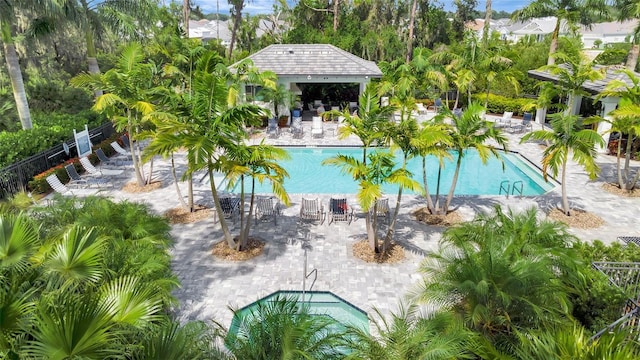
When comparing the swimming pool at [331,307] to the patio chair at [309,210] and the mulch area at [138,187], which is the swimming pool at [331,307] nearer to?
the patio chair at [309,210]

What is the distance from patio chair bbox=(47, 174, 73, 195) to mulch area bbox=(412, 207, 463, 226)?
42.1ft

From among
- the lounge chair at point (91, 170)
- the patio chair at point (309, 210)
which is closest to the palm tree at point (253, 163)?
the patio chair at point (309, 210)

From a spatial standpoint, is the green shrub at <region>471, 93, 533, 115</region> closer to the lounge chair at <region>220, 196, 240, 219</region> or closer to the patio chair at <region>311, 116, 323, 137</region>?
the patio chair at <region>311, 116, 323, 137</region>

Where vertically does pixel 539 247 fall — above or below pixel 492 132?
below

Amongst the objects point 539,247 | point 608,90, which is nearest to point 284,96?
point 608,90

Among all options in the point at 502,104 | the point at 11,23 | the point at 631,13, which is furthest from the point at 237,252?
the point at 502,104

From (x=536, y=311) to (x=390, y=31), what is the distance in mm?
38207

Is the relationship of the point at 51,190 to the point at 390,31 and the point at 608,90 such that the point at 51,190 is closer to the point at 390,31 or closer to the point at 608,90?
the point at 608,90

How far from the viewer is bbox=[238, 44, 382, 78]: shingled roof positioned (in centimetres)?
2733

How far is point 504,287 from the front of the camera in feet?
21.8

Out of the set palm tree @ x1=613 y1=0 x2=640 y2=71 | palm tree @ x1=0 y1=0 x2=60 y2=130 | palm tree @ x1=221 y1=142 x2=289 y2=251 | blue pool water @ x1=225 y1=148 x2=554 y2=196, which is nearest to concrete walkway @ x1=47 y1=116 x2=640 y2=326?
blue pool water @ x1=225 y1=148 x2=554 y2=196

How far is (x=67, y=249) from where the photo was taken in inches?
215

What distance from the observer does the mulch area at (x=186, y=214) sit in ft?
46.2

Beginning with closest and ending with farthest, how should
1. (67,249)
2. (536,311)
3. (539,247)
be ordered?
1. (67,249)
2. (536,311)
3. (539,247)
